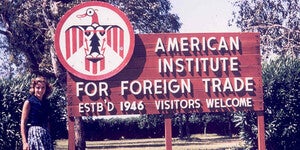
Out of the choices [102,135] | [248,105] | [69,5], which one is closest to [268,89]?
[248,105]

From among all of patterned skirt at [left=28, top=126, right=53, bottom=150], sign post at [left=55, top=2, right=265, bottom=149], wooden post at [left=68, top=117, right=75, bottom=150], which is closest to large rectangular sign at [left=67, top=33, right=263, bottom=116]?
sign post at [left=55, top=2, right=265, bottom=149]

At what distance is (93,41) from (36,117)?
2.28 metres

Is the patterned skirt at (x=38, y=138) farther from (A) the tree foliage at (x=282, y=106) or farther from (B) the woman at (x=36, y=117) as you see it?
(A) the tree foliage at (x=282, y=106)

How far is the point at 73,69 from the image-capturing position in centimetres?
934

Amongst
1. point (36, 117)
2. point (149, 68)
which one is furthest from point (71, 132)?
point (149, 68)

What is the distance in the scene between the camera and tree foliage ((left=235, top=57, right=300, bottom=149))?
12641mm

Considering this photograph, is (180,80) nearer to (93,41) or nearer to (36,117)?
(93,41)

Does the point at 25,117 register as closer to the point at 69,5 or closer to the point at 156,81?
the point at 156,81

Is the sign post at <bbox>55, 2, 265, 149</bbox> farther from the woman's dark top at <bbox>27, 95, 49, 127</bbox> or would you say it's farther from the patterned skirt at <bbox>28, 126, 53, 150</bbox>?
the woman's dark top at <bbox>27, 95, 49, 127</bbox>

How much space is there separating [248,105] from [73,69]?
12.5 ft

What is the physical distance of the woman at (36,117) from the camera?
7.62 meters

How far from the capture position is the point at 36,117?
7.75 m

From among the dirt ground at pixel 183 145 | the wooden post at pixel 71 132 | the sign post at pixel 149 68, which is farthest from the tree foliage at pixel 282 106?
the dirt ground at pixel 183 145

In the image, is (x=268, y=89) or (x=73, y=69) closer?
(x=73, y=69)
